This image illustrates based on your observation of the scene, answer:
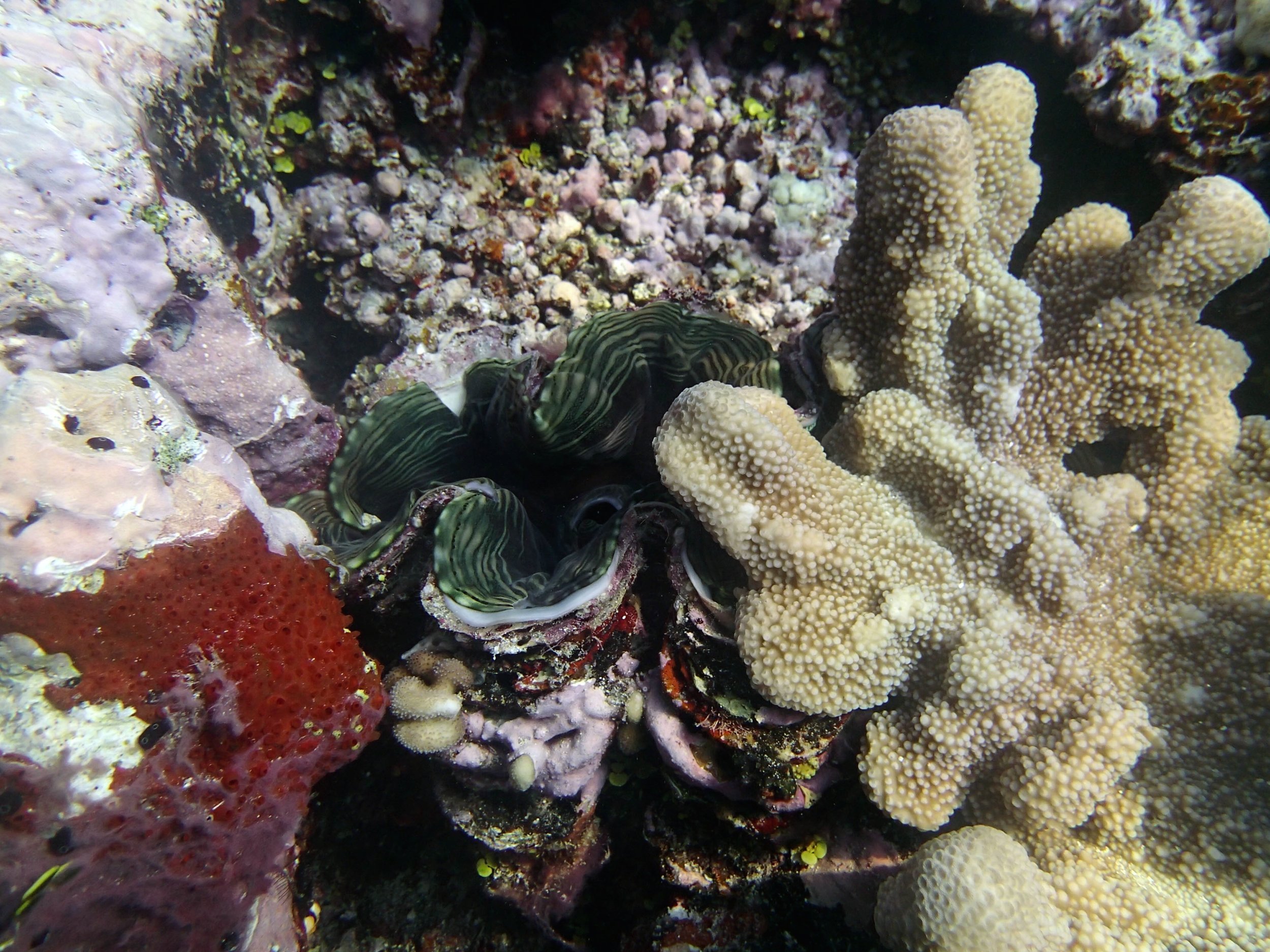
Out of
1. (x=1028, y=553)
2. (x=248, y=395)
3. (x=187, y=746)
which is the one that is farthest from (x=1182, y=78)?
(x=187, y=746)

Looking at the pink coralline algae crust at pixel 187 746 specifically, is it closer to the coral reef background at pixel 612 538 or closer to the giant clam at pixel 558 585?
the coral reef background at pixel 612 538

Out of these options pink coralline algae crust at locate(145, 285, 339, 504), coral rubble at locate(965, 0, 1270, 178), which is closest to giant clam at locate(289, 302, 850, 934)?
pink coralline algae crust at locate(145, 285, 339, 504)

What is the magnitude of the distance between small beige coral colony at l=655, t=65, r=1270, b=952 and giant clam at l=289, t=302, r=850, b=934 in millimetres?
295

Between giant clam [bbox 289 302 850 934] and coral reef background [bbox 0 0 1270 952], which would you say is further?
giant clam [bbox 289 302 850 934]

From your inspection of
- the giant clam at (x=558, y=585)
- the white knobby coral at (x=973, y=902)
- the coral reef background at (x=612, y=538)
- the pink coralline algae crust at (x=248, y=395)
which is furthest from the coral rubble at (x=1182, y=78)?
the pink coralline algae crust at (x=248, y=395)

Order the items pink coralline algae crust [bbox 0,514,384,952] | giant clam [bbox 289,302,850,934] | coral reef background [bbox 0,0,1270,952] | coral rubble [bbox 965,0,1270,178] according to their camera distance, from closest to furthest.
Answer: pink coralline algae crust [bbox 0,514,384,952]
coral reef background [bbox 0,0,1270,952]
giant clam [bbox 289,302,850,934]
coral rubble [bbox 965,0,1270,178]

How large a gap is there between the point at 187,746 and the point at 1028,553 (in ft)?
8.20

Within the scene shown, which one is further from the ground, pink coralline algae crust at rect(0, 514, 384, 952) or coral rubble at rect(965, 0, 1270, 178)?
coral rubble at rect(965, 0, 1270, 178)

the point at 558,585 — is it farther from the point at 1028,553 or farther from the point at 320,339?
the point at 320,339

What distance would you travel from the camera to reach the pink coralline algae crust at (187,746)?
63.1 inches

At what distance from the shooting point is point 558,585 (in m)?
2.19

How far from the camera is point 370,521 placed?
273 cm

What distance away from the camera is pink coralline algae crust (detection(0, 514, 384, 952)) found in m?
1.60

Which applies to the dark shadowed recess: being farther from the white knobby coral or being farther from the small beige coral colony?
the white knobby coral
